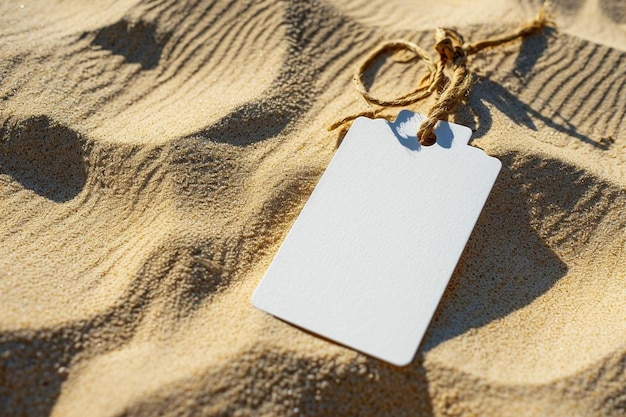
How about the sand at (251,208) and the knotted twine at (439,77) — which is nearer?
the sand at (251,208)

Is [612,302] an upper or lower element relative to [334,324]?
lower

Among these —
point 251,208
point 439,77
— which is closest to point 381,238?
point 251,208

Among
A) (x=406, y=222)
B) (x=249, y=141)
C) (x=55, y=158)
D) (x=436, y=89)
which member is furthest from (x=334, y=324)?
(x=55, y=158)

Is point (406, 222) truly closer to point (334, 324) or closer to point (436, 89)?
point (334, 324)

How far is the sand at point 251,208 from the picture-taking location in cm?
115

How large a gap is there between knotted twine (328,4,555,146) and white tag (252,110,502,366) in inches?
1.7

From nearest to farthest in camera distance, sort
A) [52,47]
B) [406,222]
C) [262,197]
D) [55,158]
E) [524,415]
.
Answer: [524,415] < [406,222] < [262,197] < [55,158] < [52,47]

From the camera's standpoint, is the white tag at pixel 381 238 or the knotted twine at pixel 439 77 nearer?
the white tag at pixel 381 238

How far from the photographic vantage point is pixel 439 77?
5.11 ft

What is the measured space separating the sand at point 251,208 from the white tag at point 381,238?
0.06 metres

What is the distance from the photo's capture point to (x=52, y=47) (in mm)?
1779

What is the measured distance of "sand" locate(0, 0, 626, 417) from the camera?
115 cm

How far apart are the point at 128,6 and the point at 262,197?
0.91 metres

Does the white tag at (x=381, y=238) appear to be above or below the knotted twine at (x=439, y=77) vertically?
below
